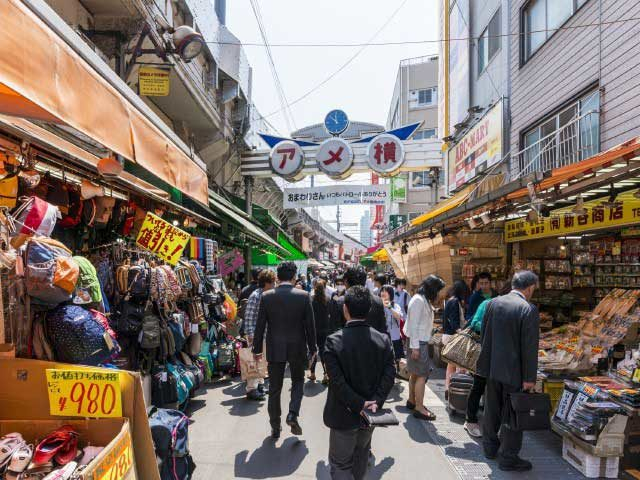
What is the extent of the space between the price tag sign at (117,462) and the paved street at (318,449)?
168 cm

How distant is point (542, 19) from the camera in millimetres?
10031

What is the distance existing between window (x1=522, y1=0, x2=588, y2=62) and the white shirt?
22.7 feet

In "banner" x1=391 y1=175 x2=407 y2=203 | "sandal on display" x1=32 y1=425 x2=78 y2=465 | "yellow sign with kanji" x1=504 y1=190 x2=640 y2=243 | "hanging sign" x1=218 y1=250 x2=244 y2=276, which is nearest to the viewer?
"sandal on display" x1=32 y1=425 x2=78 y2=465

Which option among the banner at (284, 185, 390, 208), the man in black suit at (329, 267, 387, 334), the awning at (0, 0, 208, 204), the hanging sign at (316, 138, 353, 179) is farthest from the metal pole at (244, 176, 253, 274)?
the awning at (0, 0, 208, 204)

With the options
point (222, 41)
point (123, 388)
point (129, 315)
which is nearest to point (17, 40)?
point (123, 388)

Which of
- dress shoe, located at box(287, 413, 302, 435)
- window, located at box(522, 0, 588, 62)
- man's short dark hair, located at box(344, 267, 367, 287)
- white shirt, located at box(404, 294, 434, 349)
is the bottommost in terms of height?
dress shoe, located at box(287, 413, 302, 435)

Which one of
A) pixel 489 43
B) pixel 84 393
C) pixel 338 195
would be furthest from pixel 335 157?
pixel 84 393

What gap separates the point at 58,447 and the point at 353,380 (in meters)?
1.98

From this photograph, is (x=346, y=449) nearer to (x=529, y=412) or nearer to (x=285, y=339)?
(x=285, y=339)

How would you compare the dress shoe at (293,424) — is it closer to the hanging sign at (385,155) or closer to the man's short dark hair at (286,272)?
the man's short dark hair at (286,272)

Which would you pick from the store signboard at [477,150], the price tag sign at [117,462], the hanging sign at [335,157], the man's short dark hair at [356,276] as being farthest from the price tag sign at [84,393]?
the hanging sign at [335,157]

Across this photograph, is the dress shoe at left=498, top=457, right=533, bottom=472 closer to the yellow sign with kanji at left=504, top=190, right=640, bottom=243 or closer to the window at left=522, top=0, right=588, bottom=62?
the yellow sign with kanji at left=504, top=190, right=640, bottom=243

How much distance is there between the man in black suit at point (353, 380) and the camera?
3275 mm

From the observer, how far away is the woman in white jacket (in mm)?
5816
